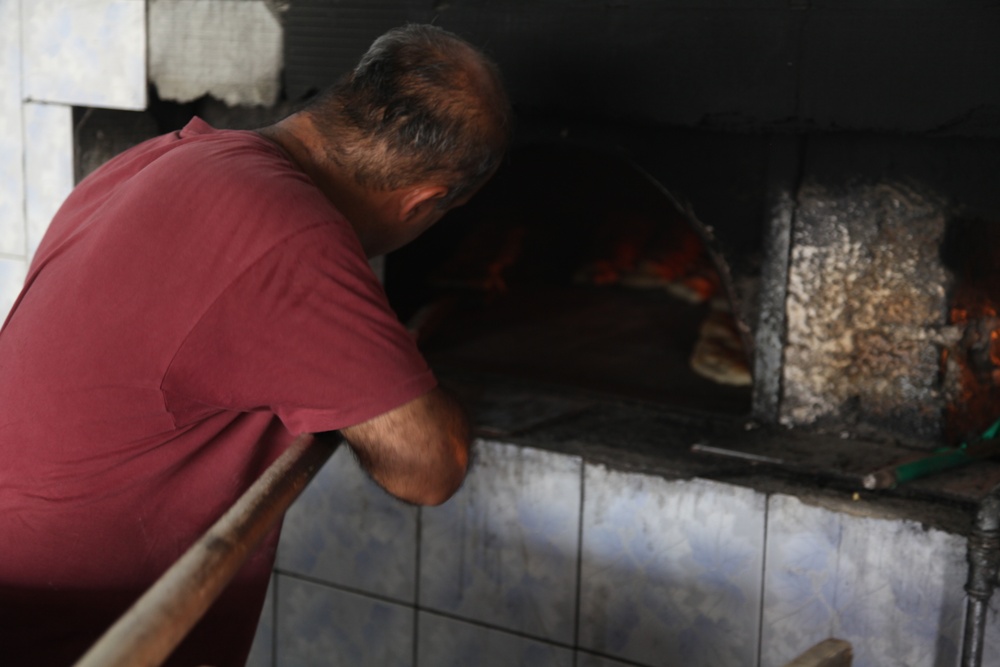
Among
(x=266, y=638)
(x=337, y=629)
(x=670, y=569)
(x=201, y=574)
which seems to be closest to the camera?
(x=201, y=574)

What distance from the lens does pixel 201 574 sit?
44.2 inches

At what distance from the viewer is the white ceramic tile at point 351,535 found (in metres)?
2.30

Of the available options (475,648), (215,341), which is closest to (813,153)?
(475,648)

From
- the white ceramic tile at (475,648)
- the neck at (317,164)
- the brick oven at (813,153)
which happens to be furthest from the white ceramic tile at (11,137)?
the neck at (317,164)

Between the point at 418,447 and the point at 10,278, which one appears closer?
the point at 418,447

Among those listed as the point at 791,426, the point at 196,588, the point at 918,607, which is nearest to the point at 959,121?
the point at 791,426

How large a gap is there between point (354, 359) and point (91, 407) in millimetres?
327

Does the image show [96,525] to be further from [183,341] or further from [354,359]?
[354,359]

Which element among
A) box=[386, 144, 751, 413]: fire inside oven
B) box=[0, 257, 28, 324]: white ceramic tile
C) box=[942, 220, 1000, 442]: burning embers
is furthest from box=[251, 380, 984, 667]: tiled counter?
box=[0, 257, 28, 324]: white ceramic tile

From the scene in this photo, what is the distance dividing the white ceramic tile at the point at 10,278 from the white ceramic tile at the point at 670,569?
1.60 metres

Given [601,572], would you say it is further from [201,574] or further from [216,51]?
[216,51]

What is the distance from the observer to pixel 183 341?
51.1 inches

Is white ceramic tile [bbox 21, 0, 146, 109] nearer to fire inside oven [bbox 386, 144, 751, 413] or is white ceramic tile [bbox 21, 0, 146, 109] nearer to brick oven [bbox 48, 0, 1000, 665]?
brick oven [bbox 48, 0, 1000, 665]

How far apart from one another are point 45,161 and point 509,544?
1511 mm
